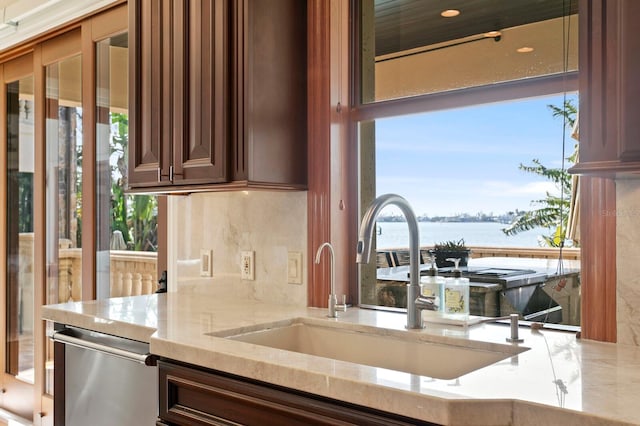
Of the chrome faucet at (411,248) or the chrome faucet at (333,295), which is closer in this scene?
the chrome faucet at (411,248)

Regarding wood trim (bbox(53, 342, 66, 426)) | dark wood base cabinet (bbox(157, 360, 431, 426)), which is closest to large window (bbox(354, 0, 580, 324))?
dark wood base cabinet (bbox(157, 360, 431, 426))

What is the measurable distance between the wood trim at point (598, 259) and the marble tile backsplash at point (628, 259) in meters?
0.01

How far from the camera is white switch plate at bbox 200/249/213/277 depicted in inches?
101

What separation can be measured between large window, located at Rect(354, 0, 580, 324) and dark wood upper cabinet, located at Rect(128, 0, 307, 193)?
275 mm

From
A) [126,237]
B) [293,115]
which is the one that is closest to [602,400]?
[293,115]

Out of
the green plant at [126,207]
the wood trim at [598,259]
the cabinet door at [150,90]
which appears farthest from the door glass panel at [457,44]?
the green plant at [126,207]

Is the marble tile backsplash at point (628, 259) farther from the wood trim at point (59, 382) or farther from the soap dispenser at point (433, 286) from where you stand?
the wood trim at point (59, 382)

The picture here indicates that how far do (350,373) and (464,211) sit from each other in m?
0.94

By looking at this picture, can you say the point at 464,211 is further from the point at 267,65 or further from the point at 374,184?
the point at 267,65

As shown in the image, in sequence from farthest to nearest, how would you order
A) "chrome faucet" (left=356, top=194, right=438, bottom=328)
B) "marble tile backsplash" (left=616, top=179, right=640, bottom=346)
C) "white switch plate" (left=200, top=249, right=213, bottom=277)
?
1. "white switch plate" (left=200, top=249, right=213, bottom=277)
2. "chrome faucet" (left=356, top=194, right=438, bottom=328)
3. "marble tile backsplash" (left=616, top=179, right=640, bottom=346)

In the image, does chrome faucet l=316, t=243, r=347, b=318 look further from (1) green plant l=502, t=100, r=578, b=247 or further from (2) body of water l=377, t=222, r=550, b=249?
(1) green plant l=502, t=100, r=578, b=247

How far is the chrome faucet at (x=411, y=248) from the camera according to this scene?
1693mm

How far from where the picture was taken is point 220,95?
2.08 m

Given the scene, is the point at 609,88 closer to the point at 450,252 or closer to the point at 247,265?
the point at 450,252
